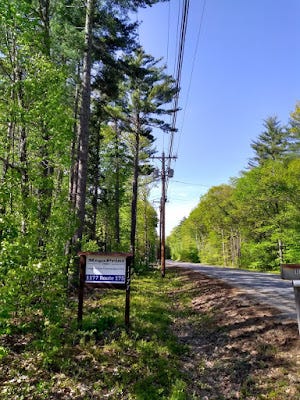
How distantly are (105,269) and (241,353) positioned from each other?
11.9ft

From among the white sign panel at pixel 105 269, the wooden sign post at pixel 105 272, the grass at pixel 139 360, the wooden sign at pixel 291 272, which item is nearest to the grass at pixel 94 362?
the grass at pixel 139 360

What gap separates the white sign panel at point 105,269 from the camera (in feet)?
23.8

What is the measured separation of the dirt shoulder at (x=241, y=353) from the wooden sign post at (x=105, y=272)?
192 centimetres

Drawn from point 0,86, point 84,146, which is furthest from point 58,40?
point 0,86

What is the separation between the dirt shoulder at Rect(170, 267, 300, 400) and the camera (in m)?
4.27

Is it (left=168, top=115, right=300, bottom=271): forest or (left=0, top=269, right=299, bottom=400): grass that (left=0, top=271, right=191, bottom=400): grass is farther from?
(left=168, top=115, right=300, bottom=271): forest

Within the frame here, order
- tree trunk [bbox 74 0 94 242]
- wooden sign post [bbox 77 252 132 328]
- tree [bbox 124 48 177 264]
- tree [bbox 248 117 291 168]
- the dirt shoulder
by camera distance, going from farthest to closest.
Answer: tree [bbox 248 117 291 168]
tree [bbox 124 48 177 264]
tree trunk [bbox 74 0 94 242]
wooden sign post [bbox 77 252 132 328]
the dirt shoulder

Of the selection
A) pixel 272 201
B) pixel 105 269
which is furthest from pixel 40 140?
pixel 272 201

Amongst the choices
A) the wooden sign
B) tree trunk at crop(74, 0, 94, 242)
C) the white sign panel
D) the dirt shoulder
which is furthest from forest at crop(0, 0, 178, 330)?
the wooden sign

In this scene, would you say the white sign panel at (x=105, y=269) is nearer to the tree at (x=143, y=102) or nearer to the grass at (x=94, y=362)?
the grass at (x=94, y=362)

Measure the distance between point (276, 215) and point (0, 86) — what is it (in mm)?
25478

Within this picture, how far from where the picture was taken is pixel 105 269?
24.0 ft

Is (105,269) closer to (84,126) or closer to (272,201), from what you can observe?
(84,126)

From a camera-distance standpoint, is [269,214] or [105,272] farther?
[269,214]
